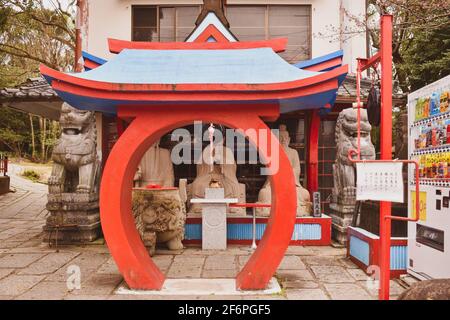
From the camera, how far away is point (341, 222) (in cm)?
895

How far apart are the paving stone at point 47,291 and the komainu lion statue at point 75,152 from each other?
11.1 ft

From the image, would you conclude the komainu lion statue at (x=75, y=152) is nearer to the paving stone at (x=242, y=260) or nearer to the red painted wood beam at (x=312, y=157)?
the paving stone at (x=242, y=260)

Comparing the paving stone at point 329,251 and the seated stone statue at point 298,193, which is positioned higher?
the seated stone statue at point 298,193

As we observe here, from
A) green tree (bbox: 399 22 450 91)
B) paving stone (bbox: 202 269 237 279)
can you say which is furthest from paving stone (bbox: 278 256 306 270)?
green tree (bbox: 399 22 450 91)

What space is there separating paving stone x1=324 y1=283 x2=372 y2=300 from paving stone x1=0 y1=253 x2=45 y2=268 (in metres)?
4.98

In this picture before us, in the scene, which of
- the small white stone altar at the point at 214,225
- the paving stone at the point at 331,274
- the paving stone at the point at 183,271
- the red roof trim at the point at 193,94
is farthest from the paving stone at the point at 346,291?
the small white stone altar at the point at 214,225

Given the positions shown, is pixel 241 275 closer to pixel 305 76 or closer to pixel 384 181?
pixel 384 181

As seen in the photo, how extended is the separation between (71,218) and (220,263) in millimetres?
3641

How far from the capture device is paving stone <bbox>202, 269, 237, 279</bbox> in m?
6.42

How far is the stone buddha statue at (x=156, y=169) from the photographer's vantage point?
9922 millimetres

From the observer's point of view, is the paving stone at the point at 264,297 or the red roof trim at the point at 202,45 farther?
the red roof trim at the point at 202,45

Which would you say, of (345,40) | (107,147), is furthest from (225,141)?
(345,40)

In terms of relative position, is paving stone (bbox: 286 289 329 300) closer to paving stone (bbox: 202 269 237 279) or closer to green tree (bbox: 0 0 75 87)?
paving stone (bbox: 202 269 237 279)

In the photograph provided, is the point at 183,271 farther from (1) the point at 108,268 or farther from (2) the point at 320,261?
(2) the point at 320,261
